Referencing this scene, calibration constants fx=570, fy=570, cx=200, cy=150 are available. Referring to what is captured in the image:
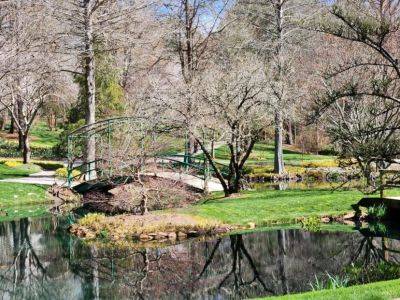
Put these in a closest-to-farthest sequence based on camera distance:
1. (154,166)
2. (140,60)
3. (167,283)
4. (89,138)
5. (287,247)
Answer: (167,283) < (287,247) < (154,166) < (89,138) < (140,60)

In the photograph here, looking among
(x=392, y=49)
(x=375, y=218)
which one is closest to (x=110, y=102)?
(x=392, y=49)

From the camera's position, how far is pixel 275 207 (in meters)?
18.6

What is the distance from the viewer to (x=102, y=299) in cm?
1077

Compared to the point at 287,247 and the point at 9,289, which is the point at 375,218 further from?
the point at 9,289

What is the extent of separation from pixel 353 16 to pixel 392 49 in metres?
13.4

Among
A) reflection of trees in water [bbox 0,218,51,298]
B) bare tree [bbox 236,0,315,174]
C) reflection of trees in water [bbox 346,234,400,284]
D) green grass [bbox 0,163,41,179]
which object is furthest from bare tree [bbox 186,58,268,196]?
green grass [bbox 0,163,41,179]

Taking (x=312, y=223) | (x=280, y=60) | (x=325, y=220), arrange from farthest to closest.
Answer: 1. (x=280, y=60)
2. (x=325, y=220)
3. (x=312, y=223)

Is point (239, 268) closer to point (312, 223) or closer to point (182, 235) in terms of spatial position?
point (182, 235)

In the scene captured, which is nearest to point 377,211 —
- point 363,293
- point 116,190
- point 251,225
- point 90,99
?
point 251,225

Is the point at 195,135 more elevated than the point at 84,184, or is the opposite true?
the point at 195,135

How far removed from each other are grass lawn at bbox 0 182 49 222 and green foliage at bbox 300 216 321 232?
33.2 ft

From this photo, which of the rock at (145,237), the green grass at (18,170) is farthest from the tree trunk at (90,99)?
the rock at (145,237)

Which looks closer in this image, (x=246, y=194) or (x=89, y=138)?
(x=246, y=194)

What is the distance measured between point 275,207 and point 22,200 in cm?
1112
